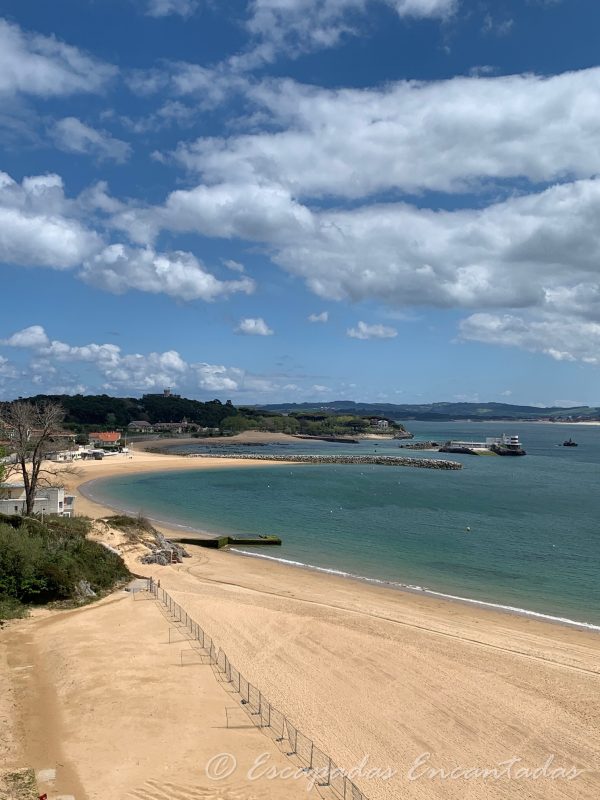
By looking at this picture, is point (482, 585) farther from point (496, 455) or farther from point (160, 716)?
point (496, 455)

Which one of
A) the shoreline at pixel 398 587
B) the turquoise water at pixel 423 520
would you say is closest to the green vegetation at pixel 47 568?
the shoreline at pixel 398 587

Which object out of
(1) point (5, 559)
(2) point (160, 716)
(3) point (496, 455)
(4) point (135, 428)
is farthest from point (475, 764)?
(4) point (135, 428)

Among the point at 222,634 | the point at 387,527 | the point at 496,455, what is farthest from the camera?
the point at 496,455

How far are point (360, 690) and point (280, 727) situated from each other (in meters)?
3.67

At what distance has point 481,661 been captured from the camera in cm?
2116

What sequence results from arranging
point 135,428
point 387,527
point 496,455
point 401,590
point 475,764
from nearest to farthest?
point 475,764
point 401,590
point 387,527
point 496,455
point 135,428

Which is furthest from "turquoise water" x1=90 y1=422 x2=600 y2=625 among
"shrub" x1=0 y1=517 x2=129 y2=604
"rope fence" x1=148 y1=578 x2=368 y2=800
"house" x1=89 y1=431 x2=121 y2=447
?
"house" x1=89 y1=431 x2=121 y2=447

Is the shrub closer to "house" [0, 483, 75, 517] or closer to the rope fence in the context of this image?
the rope fence

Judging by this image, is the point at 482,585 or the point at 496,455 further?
the point at 496,455

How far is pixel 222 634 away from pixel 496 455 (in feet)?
425

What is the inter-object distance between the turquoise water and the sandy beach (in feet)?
21.7

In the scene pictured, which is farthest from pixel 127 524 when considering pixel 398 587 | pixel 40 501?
pixel 398 587

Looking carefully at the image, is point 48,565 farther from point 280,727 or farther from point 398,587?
point 398,587

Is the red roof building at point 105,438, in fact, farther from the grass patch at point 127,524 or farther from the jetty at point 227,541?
the grass patch at point 127,524
